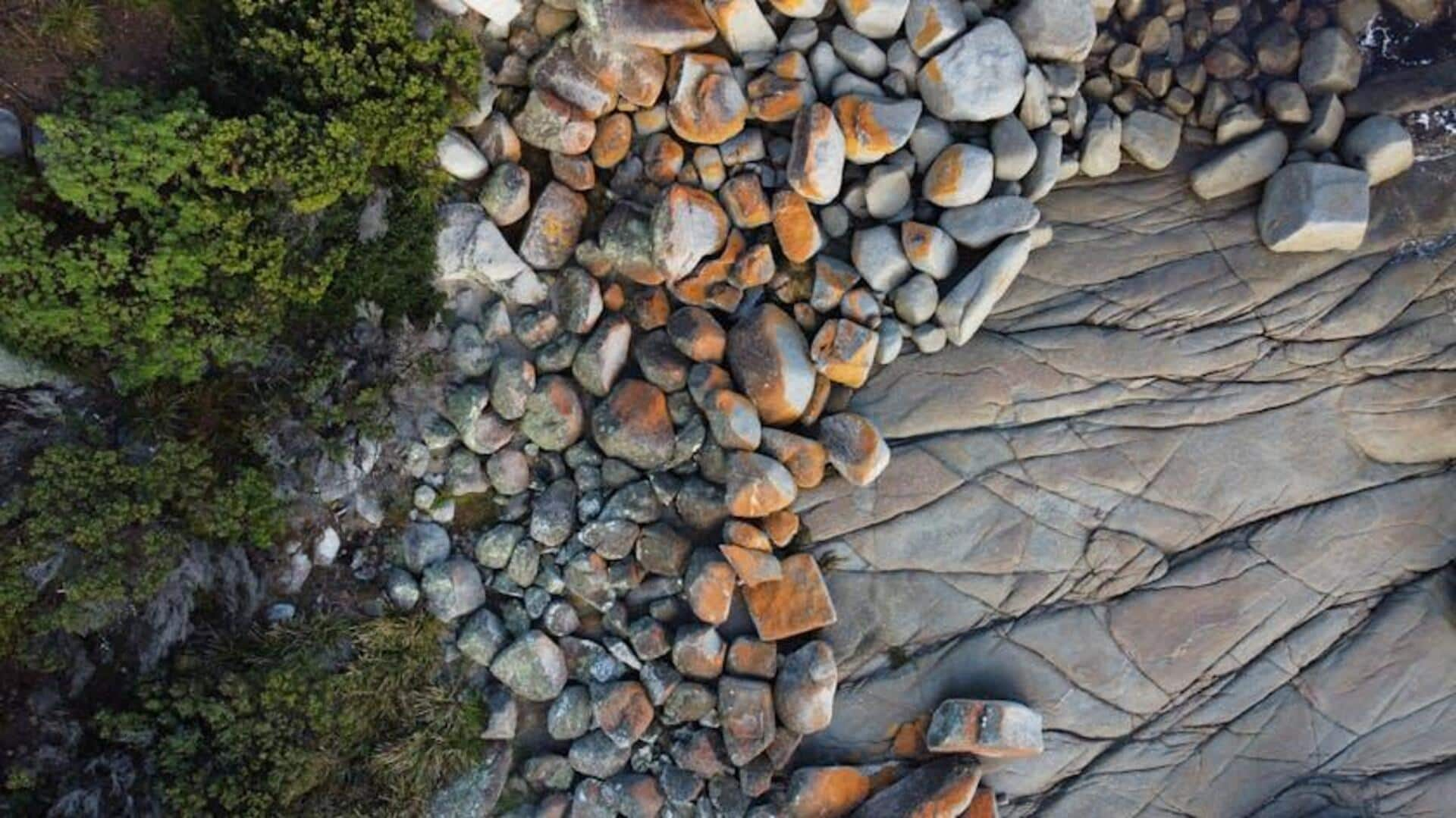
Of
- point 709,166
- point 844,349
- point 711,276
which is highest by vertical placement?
point 709,166

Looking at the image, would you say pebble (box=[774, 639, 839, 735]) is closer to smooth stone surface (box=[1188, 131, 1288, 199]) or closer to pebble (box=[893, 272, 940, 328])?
pebble (box=[893, 272, 940, 328])

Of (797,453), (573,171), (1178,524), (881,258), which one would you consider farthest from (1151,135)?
(573,171)

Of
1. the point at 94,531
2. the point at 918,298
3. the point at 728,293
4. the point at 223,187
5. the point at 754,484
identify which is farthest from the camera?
the point at 728,293

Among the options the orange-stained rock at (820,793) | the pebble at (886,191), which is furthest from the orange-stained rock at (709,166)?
the orange-stained rock at (820,793)

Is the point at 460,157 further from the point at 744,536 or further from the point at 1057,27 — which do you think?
the point at 1057,27

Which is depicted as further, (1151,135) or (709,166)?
(1151,135)

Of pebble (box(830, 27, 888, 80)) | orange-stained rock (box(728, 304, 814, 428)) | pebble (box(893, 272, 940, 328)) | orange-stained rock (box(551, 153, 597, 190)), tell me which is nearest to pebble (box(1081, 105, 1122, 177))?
pebble (box(893, 272, 940, 328))
